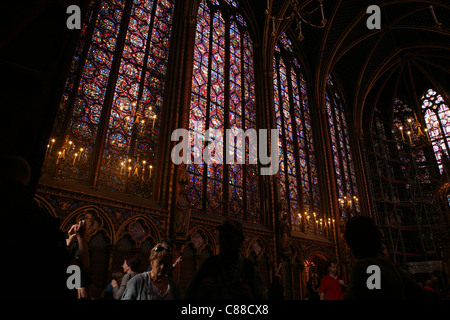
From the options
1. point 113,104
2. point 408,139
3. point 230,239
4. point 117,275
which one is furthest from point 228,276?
point 408,139

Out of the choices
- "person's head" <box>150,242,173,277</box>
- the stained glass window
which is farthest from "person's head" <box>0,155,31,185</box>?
the stained glass window

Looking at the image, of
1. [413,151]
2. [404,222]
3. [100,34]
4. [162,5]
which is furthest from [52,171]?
[413,151]

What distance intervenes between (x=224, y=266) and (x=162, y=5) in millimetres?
10116

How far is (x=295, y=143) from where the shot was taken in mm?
13273

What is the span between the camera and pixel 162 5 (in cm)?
960

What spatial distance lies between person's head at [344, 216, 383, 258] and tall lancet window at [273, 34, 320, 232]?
9039mm

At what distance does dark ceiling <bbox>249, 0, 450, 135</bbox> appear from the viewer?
1545cm

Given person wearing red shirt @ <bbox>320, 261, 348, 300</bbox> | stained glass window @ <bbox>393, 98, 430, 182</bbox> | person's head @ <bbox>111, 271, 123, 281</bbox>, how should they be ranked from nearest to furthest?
person's head @ <bbox>111, 271, 123, 281</bbox>, person wearing red shirt @ <bbox>320, 261, 348, 300</bbox>, stained glass window @ <bbox>393, 98, 430, 182</bbox>

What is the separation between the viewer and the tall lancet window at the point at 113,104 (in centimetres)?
630

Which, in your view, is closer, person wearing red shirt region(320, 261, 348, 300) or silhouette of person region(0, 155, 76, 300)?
silhouette of person region(0, 155, 76, 300)

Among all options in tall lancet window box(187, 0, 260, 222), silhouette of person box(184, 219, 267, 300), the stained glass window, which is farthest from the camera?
the stained glass window

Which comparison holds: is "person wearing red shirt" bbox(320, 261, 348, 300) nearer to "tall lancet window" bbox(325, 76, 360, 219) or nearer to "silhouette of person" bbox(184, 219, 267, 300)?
"silhouette of person" bbox(184, 219, 267, 300)

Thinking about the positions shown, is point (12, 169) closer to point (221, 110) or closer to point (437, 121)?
point (221, 110)
